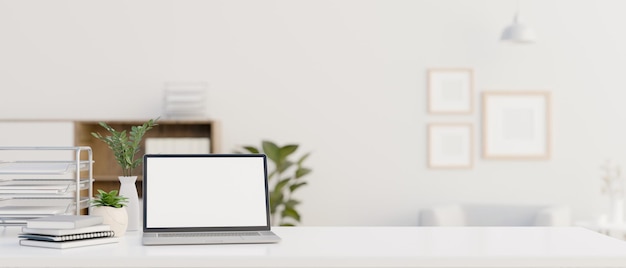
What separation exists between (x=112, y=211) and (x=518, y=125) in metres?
4.17

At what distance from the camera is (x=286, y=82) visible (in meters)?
5.91

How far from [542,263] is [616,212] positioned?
386 cm

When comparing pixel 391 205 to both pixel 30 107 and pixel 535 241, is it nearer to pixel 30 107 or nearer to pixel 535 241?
pixel 30 107

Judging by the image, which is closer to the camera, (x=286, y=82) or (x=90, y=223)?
(x=90, y=223)

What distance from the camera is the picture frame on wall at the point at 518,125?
600 cm

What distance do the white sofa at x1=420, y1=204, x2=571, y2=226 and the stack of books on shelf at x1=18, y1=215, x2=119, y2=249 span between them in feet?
11.3

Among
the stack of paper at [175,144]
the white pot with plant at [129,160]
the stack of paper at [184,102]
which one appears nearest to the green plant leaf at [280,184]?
the stack of paper at [175,144]

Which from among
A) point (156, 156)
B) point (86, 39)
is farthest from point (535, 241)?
point (86, 39)

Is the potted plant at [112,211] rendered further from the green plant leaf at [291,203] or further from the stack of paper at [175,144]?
the green plant leaf at [291,203]

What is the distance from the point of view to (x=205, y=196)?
2.55m

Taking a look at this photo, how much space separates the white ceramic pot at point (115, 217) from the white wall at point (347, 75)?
3.33 metres

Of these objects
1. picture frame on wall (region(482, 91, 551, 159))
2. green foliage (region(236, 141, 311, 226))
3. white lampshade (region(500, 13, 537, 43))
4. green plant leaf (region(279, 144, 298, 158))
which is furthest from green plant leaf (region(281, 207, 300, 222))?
white lampshade (region(500, 13, 537, 43))

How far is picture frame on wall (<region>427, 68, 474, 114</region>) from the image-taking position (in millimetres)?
5949

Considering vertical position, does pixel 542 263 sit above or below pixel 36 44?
below
